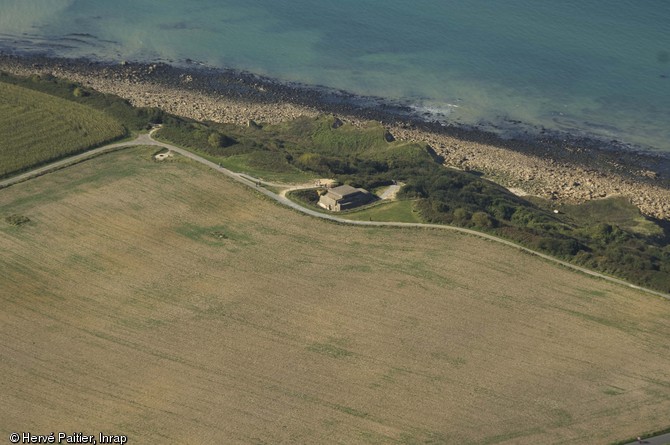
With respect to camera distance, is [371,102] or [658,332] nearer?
[658,332]

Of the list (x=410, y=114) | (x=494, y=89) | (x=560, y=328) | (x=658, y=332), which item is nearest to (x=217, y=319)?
(x=560, y=328)

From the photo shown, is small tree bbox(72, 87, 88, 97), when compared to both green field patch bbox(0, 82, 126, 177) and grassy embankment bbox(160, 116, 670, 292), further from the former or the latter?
grassy embankment bbox(160, 116, 670, 292)

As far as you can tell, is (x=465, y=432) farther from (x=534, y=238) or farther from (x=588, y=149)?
(x=588, y=149)

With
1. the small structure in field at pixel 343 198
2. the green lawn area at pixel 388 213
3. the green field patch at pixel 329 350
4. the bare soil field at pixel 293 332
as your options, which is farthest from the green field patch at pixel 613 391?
the small structure in field at pixel 343 198

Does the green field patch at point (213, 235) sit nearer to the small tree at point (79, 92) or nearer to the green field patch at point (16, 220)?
the green field patch at point (16, 220)

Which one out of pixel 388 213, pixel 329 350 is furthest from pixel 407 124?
pixel 329 350

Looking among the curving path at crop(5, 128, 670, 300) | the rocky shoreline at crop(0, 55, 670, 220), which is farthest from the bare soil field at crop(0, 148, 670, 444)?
the rocky shoreline at crop(0, 55, 670, 220)

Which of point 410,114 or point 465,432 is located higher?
point 410,114
